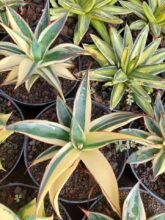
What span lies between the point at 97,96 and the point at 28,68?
412mm

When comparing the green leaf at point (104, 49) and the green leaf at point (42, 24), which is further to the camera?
the green leaf at point (104, 49)

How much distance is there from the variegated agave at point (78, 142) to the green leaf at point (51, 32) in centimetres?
26

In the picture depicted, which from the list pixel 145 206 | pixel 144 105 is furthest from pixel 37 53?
pixel 145 206

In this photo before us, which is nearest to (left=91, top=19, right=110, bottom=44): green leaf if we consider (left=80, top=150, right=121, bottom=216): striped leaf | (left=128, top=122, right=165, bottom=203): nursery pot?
(left=128, top=122, right=165, bottom=203): nursery pot

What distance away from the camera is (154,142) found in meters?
1.49

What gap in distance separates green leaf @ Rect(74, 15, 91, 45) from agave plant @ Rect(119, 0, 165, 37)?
0.17m

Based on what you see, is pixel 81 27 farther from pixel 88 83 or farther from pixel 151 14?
pixel 88 83

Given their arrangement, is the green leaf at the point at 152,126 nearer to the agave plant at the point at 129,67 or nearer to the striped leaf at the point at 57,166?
the agave plant at the point at 129,67

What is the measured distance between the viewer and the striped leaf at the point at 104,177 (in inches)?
46.3

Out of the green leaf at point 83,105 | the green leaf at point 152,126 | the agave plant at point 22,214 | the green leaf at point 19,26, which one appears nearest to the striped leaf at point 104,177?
the green leaf at point 83,105

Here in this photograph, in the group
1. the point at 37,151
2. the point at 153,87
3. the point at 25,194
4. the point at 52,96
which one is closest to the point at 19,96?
the point at 52,96

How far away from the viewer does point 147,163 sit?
63.6 inches

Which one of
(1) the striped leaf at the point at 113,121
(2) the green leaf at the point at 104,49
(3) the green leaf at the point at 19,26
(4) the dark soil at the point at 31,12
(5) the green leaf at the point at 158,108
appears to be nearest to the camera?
(1) the striped leaf at the point at 113,121

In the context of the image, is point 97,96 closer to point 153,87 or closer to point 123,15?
point 153,87
